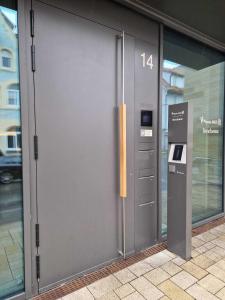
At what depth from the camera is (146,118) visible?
2.53 m

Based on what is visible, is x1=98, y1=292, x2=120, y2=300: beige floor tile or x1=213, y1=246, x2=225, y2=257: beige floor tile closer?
x1=98, y1=292, x2=120, y2=300: beige floor tile

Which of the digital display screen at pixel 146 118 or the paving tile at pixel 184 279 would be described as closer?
the paving tile at pixel 184 279

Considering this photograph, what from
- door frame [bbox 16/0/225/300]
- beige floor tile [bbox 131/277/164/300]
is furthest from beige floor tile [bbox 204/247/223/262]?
door frame [bbox 16/0/225/300]

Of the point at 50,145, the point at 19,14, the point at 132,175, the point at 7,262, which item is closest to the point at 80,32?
the point at 19,14

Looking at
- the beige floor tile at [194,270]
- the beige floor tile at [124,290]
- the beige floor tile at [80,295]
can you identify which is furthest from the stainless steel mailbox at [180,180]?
the beige floor tile at [80,295]

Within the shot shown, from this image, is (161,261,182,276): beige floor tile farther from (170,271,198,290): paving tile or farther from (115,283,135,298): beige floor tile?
(115,283,135,298): beige floor tile

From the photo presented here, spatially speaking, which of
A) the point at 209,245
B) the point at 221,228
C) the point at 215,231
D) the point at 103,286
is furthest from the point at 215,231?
the point at 103,286

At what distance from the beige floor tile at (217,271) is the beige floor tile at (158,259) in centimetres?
43

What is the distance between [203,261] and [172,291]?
66cm

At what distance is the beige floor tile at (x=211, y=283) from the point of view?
1.95m

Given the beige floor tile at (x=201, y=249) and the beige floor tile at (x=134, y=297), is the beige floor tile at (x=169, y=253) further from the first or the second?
the beige floor tile at (x=134, y=297)

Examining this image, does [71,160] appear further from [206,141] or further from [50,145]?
[206,141]

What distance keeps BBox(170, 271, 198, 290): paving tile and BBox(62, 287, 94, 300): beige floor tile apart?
0.81 meters

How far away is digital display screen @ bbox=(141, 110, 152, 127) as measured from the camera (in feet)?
8.19
